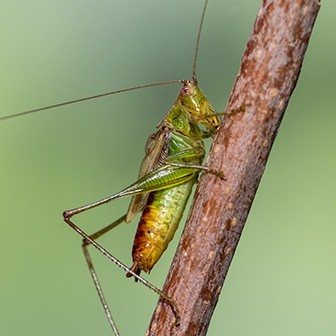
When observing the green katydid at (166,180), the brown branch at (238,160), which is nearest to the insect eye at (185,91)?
the green katydid at (166,180)

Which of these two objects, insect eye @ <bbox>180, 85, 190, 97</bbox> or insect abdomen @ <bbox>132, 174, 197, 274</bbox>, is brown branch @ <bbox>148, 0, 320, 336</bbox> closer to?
insect abdomen @ <bbox>132, 174, 197, 274</bbox>

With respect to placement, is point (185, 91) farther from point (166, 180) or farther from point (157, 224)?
point (157, 224)

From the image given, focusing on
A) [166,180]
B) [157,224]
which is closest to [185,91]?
[166,180]

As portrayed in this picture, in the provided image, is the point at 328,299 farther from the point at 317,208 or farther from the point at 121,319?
the point at 121,319

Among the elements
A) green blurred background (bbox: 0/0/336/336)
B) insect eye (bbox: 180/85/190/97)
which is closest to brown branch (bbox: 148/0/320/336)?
insect eye (bbox: 180/85/190/97)

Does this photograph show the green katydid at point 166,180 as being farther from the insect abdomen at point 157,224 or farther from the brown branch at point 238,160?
the brown branch at point 238,160

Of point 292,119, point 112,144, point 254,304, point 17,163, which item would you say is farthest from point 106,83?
point 254,304
